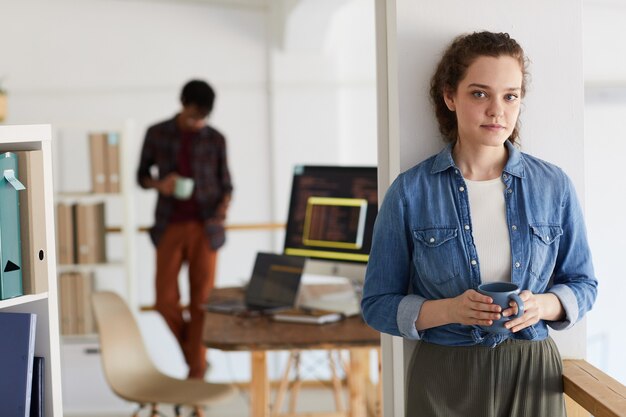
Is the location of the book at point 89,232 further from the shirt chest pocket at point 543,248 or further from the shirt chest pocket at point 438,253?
the shirt chest pocket at point 543,248

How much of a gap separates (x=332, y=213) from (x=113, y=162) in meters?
2.12

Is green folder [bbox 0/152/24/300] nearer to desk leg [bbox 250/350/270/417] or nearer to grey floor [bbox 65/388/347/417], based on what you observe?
desk leg [bbox 250/350/270/417]

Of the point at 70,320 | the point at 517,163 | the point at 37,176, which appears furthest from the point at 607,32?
the point at 37,176

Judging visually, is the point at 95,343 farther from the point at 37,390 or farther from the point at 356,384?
the point at 37,390

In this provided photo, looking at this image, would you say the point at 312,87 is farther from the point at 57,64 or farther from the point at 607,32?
the point at 607,32

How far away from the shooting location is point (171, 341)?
6418 millimetres

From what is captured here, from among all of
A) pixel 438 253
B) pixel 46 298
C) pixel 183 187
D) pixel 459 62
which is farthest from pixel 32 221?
pixel 183 187

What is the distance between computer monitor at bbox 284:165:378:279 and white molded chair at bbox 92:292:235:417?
0.66 m

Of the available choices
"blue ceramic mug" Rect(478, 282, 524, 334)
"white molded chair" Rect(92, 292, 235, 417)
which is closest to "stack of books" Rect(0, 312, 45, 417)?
"blue ceramic mug" Rect(478, 282, 524, 334)

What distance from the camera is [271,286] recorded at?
331 cm

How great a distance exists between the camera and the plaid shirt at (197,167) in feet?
16.1

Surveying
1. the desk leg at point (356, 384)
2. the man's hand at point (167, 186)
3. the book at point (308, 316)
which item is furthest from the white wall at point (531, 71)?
the man's hand at point (167, 186)

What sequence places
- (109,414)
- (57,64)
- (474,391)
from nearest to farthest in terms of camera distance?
1. (474,391)
2. (109,414)
3. (57,64)

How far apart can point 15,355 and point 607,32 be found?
19.2 feet
